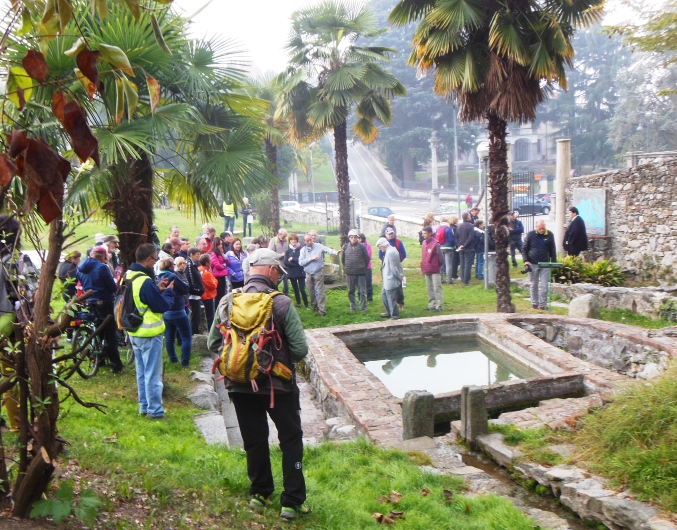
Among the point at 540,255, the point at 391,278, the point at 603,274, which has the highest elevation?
the point at 540,255

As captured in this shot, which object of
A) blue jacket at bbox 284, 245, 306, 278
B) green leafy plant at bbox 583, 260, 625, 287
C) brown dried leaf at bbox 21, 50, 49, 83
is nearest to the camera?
brown dried leaf at bbox 21, 50, 49, 83

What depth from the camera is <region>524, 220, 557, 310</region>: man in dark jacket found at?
43.2 feet

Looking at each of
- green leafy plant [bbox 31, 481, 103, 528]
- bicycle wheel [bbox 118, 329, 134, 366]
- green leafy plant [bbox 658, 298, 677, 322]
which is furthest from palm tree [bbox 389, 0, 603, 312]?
green leafy plant [bbox 31, 481, 103, 528]

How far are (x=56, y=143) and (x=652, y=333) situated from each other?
8551 millimetres

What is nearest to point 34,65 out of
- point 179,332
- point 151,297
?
point 151,297

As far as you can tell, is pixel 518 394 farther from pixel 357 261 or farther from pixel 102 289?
pixel 357 261

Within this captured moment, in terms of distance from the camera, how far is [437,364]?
10.7 m

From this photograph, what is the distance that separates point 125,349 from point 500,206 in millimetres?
7564

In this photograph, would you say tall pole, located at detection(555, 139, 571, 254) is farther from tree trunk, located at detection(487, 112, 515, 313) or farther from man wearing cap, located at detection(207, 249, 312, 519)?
man wearing cap, located at detection(207, 249, 312, 519)

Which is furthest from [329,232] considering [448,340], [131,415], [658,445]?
[658,445]

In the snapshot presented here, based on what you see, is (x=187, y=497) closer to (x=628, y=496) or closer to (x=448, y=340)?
(x=628, y=496)

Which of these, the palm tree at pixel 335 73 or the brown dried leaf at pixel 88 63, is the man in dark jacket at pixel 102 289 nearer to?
the brown dried leaf at pixel 88 63

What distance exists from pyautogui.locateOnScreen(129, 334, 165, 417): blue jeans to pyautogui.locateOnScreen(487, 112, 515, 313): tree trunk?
7.74m

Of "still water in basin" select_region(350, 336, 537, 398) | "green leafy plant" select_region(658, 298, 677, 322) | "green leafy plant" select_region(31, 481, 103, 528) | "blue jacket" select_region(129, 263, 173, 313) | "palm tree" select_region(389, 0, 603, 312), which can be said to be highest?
"palm tree" select_region(389, 0, 603, 312)
